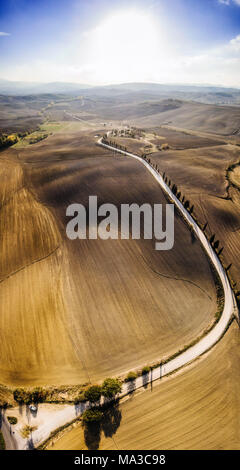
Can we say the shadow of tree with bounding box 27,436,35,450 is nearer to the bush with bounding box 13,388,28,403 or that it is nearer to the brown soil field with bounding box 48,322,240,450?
the brown soil field with bounding box 48,322,240,450

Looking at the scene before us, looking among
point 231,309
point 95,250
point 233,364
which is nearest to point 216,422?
point 233,364

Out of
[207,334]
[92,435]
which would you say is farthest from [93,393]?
[207,334]

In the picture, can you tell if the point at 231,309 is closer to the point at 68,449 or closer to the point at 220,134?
the point at 68,449

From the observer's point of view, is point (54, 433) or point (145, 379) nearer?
point (54, 433)

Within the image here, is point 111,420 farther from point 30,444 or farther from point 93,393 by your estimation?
point 30,444

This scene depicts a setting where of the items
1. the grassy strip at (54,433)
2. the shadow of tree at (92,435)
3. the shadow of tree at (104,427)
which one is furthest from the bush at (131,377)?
the grassy strip at (54,433)

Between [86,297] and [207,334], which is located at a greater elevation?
[86,297]

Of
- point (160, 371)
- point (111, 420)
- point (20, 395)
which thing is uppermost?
point (160, 371)
